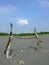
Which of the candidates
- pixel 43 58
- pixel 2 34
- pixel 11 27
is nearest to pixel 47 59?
pixel 43 58

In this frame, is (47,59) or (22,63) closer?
(22,63)

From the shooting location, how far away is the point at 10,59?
939 inches

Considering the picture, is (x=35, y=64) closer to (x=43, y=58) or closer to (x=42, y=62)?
(x=42, y=62)

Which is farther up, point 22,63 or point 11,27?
point 11,27

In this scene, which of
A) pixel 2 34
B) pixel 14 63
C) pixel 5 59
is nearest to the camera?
pixel 14 63

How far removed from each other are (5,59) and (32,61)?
2.09m

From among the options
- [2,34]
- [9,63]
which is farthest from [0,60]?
[2,34]

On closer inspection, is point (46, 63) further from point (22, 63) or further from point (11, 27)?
point (11, 27)

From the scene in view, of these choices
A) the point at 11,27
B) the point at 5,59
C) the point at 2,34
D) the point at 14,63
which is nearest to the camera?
the point at 11,27

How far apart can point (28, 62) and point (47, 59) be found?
2284 mm

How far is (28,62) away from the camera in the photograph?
76.9 feet

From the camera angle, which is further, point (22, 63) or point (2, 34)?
point (2, 34)

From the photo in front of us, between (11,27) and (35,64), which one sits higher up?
(11,27)

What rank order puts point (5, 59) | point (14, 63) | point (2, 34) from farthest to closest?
point (2, 34) → point (5, 59) → point (14, 63)
